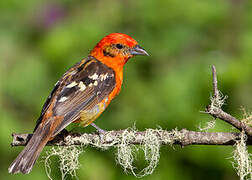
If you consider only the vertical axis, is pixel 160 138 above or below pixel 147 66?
below

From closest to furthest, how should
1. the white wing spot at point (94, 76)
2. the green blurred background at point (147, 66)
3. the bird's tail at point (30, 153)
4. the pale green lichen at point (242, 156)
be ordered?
1. the pale green lichen at point (242, 156)
2. the bird's tail at point (30, 153)
3. the white wing spot at point (94, 76)
4. the green blurred background at point (147, 66)

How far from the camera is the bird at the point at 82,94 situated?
3865 mm

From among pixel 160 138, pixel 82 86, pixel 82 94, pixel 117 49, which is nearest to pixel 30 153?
pixel 82 94

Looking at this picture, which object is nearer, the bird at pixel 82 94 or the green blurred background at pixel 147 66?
the bird at pixel 82 94

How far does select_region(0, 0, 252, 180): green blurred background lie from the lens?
4.87 metres

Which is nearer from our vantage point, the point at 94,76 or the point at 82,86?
the point at 82,86

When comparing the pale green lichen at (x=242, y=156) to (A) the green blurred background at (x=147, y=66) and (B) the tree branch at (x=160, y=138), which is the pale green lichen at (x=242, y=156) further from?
(A) the green blurred background at (x=147, y=66)

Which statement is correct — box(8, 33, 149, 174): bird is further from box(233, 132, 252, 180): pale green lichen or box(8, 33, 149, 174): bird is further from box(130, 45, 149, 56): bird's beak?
box(233, 132, 252, 180): pale green lichen

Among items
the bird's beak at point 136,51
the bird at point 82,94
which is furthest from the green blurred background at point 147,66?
the bird at point 82,94

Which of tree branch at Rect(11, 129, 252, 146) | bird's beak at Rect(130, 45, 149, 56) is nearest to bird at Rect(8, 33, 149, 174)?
bird's beak at Rect(130, 45, 149, 56)

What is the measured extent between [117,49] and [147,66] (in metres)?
0.84

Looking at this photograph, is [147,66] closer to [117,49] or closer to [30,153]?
[117,49]

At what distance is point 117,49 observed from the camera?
4.95 metres

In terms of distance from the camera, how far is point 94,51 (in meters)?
5.11
